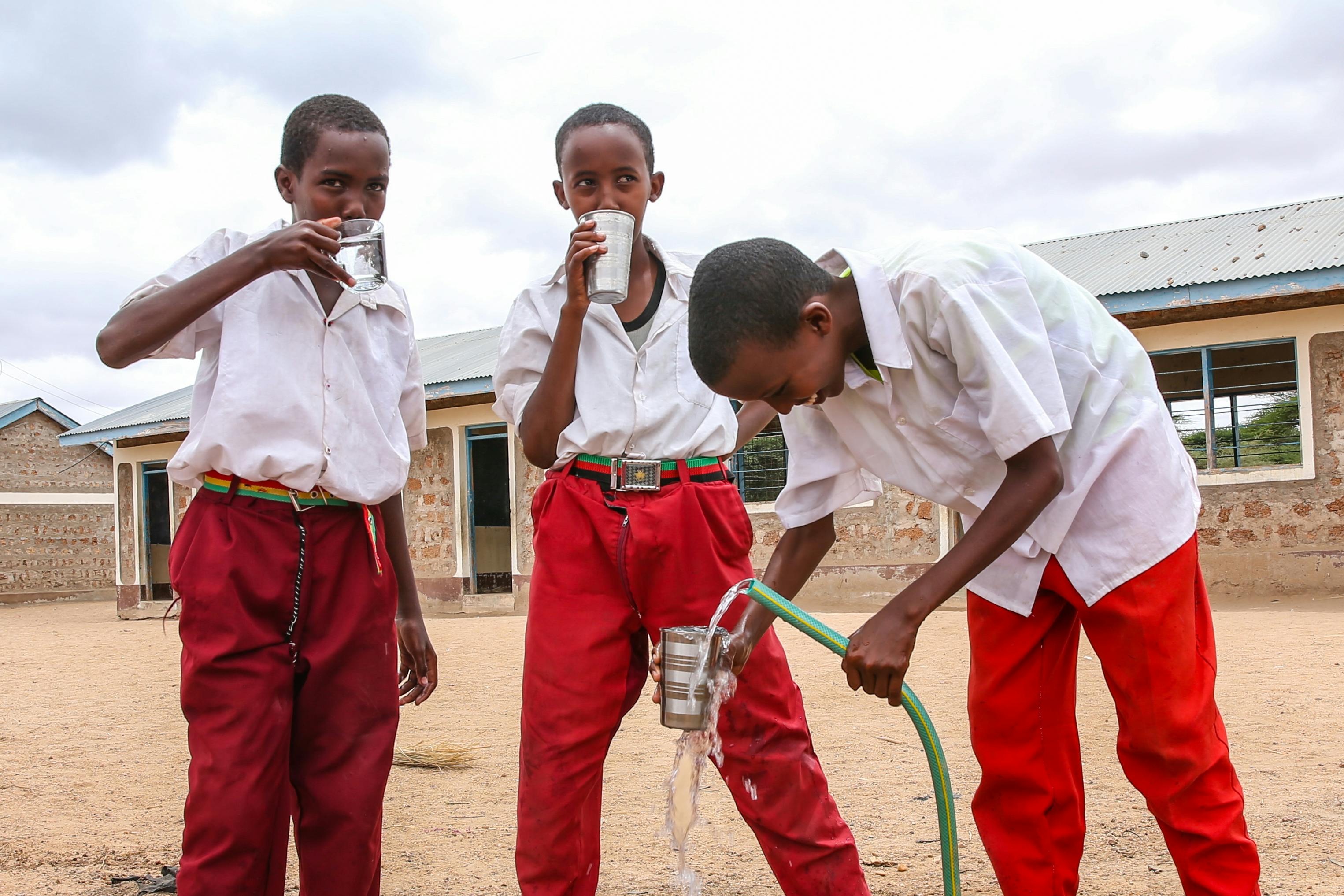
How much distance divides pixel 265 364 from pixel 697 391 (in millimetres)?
824

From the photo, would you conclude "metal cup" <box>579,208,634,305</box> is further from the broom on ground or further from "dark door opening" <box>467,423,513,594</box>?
"dark door opening" <box>467,423,513,594</box>

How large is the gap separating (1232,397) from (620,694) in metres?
13.0

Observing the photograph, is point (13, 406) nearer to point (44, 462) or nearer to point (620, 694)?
point (44, 462)

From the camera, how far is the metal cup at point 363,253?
1.87 metres

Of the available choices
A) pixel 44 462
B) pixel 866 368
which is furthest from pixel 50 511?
pixel 866 368

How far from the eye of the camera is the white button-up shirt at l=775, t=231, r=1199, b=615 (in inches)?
67.0

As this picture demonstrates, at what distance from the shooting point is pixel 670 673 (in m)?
1.82

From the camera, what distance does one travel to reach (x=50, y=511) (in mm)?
21281

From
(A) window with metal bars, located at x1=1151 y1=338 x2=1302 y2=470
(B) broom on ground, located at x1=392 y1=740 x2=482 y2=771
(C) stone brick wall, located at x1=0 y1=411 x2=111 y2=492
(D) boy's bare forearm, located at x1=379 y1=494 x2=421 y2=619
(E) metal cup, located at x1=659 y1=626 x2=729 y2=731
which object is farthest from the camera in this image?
(C) stone brick wall, located at x1=0 y1=411 x2=111 y2=492

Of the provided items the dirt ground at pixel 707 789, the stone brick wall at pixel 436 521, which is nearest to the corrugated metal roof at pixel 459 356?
the stone brick wall at pixel 436 521

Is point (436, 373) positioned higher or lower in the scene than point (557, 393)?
higher

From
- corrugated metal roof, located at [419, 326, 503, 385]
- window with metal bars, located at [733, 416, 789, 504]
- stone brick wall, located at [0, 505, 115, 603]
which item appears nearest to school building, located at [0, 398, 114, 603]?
stone brick wall, located at [0, 505, 115, 603]

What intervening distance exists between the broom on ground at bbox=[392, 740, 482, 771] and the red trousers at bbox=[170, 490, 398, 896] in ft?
6.74

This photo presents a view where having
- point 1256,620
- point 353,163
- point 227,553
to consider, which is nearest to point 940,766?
point 227,553
